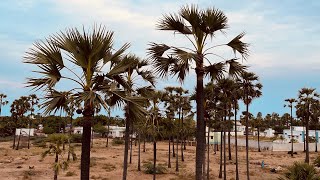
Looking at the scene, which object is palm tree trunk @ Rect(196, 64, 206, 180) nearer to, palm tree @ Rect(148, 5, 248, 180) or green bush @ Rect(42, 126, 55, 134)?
palm tree @ Rect(148, 5, 248, 180)

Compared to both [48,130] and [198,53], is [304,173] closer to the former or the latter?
[198,53]

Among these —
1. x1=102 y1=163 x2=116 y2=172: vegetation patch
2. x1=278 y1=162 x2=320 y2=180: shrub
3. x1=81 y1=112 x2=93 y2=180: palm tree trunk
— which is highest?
x1=81 y1=112 x2=93 y2=180: palm tree trunk

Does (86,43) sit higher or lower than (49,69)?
higher

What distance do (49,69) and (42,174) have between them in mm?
34142

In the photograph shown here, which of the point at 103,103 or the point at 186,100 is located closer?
the point at 103,103

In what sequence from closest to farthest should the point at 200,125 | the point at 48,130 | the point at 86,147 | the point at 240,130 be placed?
1. the point at 86,147
2. the point at 200,125
3. the point at 48,130
4. the point at 240,130

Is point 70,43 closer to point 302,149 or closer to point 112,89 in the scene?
point 112,89

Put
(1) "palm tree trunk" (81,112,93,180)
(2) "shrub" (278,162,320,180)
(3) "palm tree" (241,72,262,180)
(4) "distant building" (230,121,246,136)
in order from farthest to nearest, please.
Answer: (4) "distant building" (230,121,246,136), (3) "palm tree" (241,72,262,180), (2) "shrub" (278,162,320,180), (1) "palm tree trunk" (81,112,93,180)

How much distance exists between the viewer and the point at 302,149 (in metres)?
78.6

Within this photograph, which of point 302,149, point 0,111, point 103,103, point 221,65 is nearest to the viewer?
point 103,103

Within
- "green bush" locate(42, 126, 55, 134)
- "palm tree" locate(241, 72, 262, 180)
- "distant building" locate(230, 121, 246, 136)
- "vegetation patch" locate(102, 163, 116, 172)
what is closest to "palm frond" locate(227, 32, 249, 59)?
"palm tree" locate(241, 72, 262, 180)

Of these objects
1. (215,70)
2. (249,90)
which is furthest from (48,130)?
(215,70)

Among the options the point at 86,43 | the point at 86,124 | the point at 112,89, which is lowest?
the point at 86,124

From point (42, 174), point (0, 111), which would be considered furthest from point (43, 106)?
point (0, 111)
